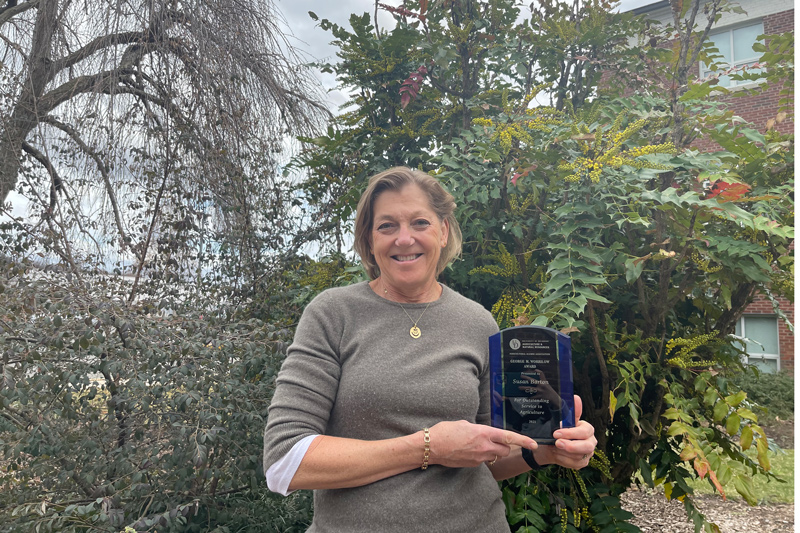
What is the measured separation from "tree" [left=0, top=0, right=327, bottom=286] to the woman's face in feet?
5.95

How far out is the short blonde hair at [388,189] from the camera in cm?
167

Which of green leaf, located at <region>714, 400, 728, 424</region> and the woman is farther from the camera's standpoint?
green leaf, located at <region>714, 400, 728, 424</region>

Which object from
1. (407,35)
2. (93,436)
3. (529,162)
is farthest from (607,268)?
(93,436)

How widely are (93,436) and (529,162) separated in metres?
2.33

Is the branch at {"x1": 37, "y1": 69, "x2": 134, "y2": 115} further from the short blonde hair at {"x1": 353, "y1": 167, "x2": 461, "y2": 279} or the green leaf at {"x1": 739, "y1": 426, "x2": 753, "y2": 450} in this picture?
the green leaf at {"x1": 739, "y1": 426, "x2": 753, "y2": 450}

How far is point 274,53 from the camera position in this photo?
346 centimetres

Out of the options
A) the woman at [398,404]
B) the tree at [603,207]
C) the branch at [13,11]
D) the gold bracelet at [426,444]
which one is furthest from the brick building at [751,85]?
the gold bracelet at [426,444]

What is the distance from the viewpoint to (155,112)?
3.30 m

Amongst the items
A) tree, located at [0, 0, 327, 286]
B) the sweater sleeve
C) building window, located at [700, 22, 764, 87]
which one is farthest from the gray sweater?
building window, located at [700, 22, 764, 87]

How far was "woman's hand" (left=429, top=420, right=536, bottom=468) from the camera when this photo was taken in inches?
52.0

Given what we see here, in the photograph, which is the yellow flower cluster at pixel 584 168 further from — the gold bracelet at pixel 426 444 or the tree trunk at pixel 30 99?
the tree trunk at pixel 30 99

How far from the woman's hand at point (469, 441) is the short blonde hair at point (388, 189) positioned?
2.29 ft

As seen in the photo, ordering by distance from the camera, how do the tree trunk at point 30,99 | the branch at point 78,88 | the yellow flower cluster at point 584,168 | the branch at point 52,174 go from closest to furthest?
the yellow flower cluster at point 584,168, the branch at point 78,88, the tree trunk at point 30,99, the branch at point 52,174

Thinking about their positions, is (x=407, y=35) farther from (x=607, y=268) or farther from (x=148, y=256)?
(x=148, y=256)
